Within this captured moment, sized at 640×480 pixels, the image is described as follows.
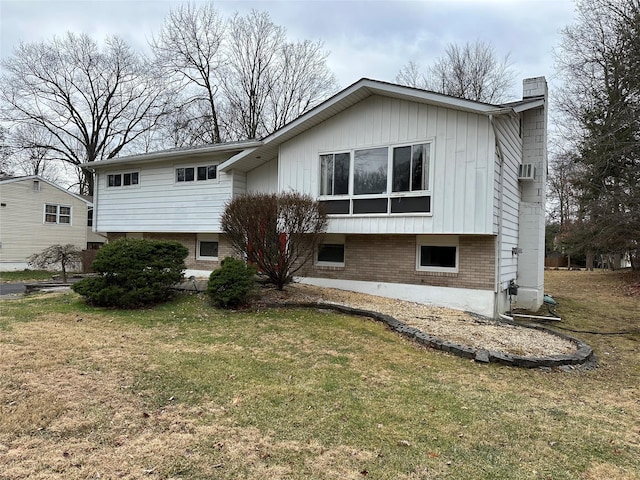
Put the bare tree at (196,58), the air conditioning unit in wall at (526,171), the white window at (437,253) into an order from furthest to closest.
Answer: the bare tree at (196,58) < the air conditioning unit in wall at (526,171) < the white window at (437,253)

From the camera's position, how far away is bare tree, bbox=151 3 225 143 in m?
26.0

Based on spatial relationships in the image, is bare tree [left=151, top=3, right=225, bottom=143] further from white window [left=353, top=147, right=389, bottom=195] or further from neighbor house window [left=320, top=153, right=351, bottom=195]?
white window [left=353, top=147, right=389, bottom=195]

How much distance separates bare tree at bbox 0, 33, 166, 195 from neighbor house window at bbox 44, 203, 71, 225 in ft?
27.2

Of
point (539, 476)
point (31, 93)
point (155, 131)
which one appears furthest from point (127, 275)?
point (31, 93)

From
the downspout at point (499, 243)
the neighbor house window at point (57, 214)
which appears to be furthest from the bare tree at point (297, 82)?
the downspout at point (499, 243)

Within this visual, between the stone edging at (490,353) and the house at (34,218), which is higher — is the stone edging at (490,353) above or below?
below

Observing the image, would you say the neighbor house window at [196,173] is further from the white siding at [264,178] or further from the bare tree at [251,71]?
the bare tree at [251,71]

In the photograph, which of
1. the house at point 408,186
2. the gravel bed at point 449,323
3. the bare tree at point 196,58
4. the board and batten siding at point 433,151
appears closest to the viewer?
the gravel bed at point 449,323

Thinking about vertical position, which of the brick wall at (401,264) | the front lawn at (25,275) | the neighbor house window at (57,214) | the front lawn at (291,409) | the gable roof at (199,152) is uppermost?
the gable roof at (199,152)

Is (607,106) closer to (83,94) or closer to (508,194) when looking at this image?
(508,194)

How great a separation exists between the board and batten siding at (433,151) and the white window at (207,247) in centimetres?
436

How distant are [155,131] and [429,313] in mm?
27772

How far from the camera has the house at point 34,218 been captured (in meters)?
20.5

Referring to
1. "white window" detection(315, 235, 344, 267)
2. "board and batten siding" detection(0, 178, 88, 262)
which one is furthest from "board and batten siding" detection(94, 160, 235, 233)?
"board and batten siding" detection(0, 178, 88, 262)
